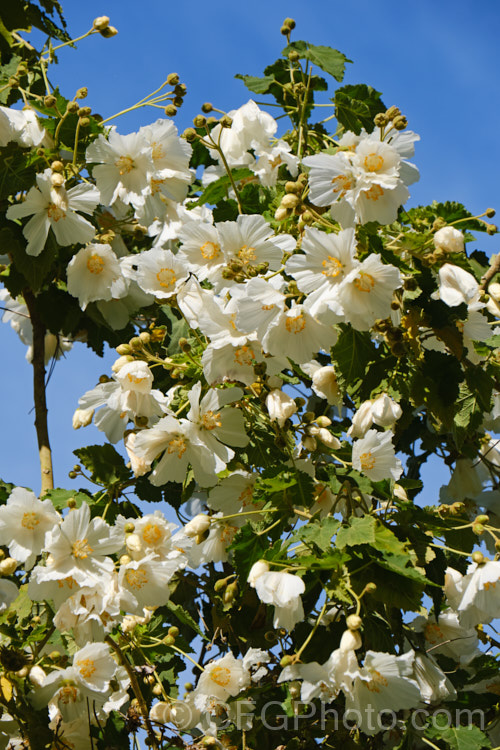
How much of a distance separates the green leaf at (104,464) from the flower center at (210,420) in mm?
559

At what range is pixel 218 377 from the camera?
229cm

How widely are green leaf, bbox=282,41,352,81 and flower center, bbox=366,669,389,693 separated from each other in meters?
2.19

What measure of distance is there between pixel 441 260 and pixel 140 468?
1.05m

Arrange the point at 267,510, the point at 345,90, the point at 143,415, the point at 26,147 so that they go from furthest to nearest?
the point at 345,90 → the point at 26,147 → the point at 143,415 → the point at 267,510

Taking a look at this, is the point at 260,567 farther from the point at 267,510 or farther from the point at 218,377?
the point at 218,377

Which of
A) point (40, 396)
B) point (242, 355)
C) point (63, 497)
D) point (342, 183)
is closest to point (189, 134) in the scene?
point (342, 183)

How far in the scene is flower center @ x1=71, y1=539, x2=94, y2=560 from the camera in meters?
2.19

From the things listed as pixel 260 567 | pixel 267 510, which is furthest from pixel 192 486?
pixel 260 567

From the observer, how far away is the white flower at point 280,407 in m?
2.34

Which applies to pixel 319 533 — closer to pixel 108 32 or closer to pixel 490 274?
pixel 490 274

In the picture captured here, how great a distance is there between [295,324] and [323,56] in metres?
1.57

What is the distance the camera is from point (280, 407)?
235cm

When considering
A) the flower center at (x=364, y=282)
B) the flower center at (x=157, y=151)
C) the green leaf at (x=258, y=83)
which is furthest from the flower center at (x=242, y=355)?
the green leaf at (x=258, y=83)

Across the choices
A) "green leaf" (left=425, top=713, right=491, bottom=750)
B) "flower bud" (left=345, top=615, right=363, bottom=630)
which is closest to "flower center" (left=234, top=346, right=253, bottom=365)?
"flower bud" (left=345, top=615, right=363, bottom=630)
